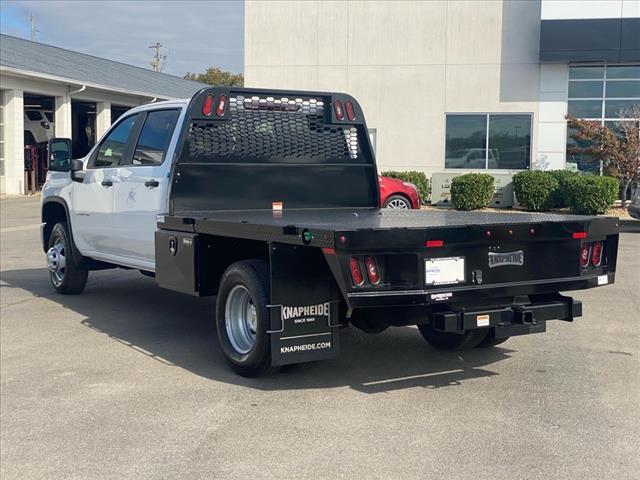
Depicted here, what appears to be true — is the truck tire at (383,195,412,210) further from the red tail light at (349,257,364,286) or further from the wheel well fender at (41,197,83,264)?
the red tail light at (349,257,364,286)

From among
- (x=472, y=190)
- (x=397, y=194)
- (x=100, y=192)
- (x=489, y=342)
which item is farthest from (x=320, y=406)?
(x=472, y=190)

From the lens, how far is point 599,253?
5945mm

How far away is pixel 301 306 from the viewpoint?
209 inches

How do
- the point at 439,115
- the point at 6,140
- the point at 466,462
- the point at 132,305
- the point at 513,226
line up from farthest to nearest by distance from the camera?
the point at 6,140, the point at 439,115, the point at 132,305, the point at 513,226, the point at 466,462

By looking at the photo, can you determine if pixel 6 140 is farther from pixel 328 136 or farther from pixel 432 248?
pixel 432 248

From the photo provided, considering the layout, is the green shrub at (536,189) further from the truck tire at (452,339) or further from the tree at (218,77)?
the tree at (218,77)

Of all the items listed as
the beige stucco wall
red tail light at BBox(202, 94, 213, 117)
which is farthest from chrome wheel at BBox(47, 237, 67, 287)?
the beige stucco wall

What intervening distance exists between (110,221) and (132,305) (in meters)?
1.25

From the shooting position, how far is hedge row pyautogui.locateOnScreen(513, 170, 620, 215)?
19.8 metres

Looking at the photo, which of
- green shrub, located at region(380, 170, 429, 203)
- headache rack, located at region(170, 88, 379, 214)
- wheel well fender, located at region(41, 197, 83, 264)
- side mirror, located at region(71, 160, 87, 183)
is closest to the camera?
headache rack, located at region(170, 88, 379, 214)

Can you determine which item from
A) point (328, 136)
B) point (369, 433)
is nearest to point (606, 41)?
point (328, 136)

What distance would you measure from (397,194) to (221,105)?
9840mm

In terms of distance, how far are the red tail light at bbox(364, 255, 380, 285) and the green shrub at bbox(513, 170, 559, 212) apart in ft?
55.4

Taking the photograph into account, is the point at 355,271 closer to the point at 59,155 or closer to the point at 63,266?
the point at 59,155
